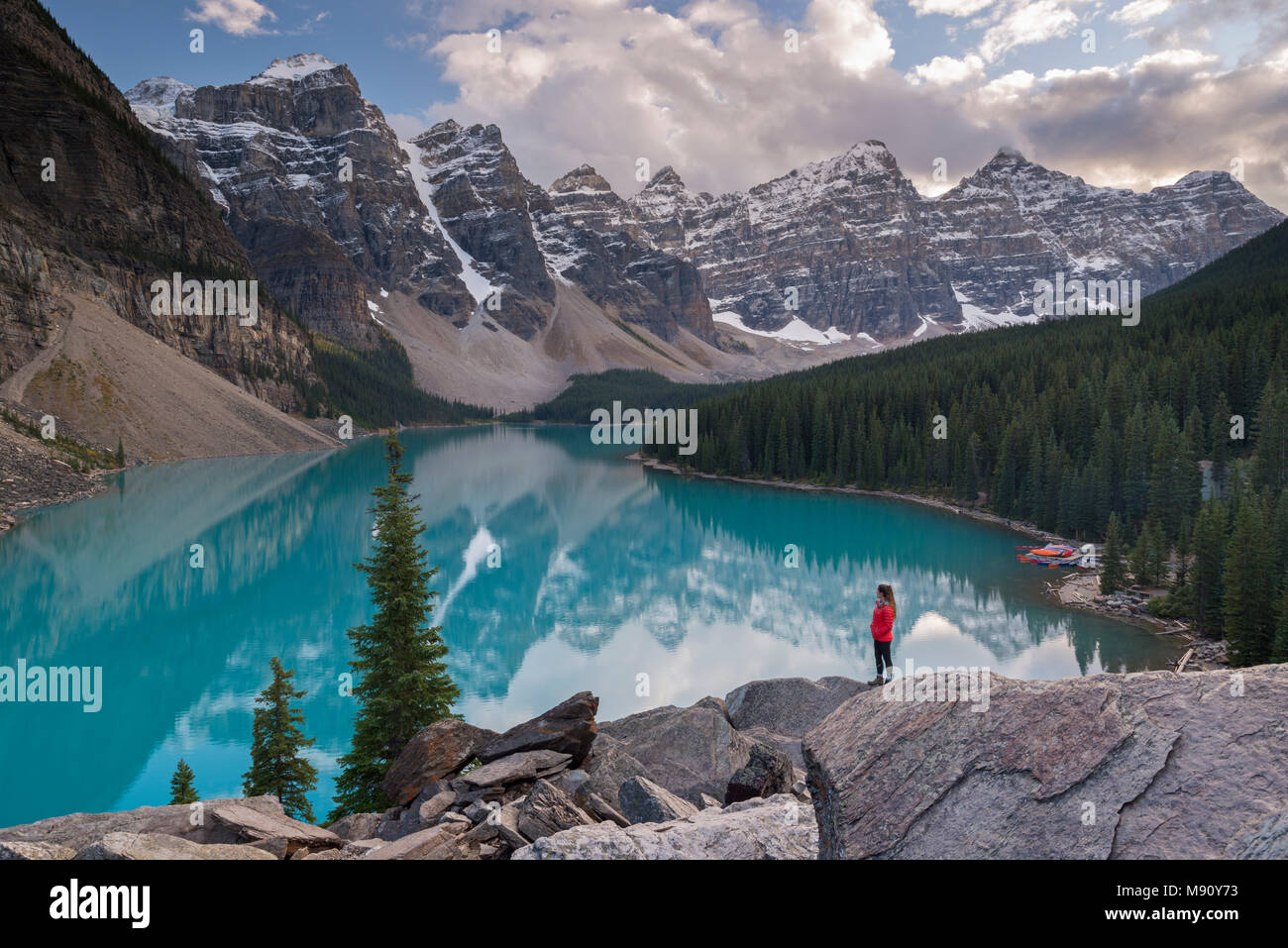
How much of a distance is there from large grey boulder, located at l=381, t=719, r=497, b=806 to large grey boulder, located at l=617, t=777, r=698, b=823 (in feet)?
13.3

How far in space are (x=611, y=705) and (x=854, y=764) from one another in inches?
797

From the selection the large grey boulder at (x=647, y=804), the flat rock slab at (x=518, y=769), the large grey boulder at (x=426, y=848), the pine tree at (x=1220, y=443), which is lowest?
the flat rock slab at (x=518, y=769)

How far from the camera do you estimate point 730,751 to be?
12906 millimetres

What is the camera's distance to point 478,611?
1503 inches

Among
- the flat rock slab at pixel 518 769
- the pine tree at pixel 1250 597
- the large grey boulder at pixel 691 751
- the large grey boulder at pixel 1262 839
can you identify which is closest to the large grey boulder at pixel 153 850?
the flat rock slab at pixel 518 769

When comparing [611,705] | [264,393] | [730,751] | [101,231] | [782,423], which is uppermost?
[101,231]

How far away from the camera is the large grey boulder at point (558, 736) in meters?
11.8

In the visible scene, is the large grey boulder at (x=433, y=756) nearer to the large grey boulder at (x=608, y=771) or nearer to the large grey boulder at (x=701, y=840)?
the large grey boulder at (x=608, y=771)

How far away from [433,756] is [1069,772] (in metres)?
9.70

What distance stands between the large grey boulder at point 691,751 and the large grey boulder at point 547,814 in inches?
131

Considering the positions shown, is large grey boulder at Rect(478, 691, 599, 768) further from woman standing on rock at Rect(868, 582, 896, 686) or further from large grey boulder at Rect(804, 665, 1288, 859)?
large grey boulder at Rect(804, 665, 1288, 859)

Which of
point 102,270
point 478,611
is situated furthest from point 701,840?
point 102,270
